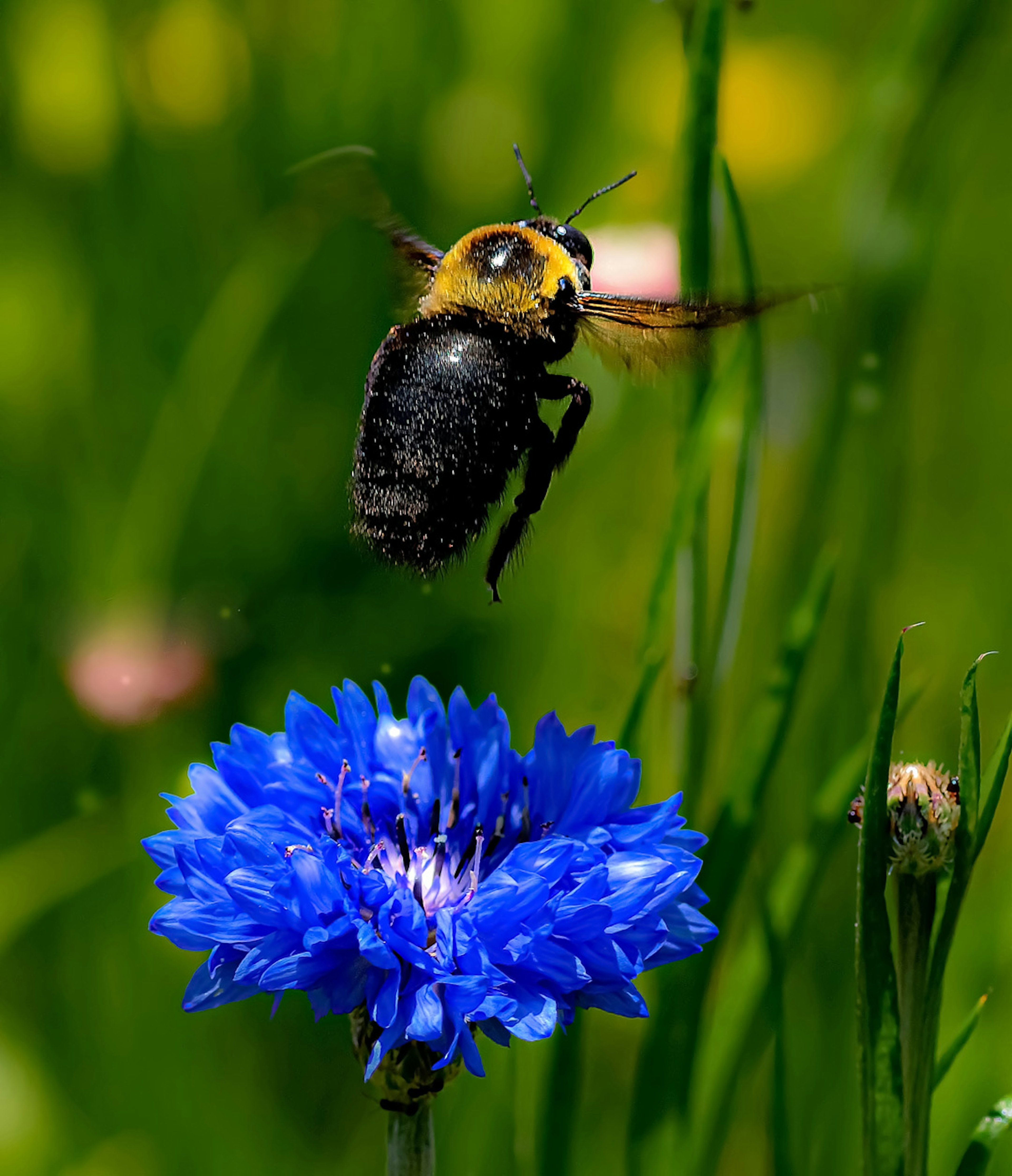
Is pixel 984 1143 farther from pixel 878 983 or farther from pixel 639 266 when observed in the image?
pixel 639 266

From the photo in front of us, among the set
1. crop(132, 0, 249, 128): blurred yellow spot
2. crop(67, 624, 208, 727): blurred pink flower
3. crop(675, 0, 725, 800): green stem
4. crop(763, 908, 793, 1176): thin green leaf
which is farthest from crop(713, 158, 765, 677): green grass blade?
crop(132, 0, 249, 128): blurred yellow spot

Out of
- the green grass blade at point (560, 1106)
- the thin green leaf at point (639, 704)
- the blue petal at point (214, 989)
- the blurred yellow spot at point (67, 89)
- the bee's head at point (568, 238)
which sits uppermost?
the blurred yellow spot at point (67, 89)

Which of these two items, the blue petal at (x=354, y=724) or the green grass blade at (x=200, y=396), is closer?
the blue petal at (x=354, y=724)

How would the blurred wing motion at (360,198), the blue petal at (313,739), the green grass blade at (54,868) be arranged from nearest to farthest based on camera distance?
1. the blue petal at (313,739)
2. the blurred wing motion at (360,198)
3. the green grass blade at (54,868)

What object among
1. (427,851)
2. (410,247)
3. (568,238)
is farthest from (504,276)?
(427,851)

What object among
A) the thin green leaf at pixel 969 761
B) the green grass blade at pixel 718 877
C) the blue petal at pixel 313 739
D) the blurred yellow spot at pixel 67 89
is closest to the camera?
the thin green leaf at pixel 969 761

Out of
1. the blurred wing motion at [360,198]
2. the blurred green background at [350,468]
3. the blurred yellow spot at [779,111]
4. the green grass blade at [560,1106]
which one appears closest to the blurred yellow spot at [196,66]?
the blurred green background at [350,468]

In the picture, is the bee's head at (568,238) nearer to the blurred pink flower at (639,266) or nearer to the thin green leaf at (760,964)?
the blurred pink flower at (639,266)

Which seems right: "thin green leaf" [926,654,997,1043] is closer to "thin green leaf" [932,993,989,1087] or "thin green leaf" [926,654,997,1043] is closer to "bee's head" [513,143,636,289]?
"thin green leaf" [932,993,989,1087]

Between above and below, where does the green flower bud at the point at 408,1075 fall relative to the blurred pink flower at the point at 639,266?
below
